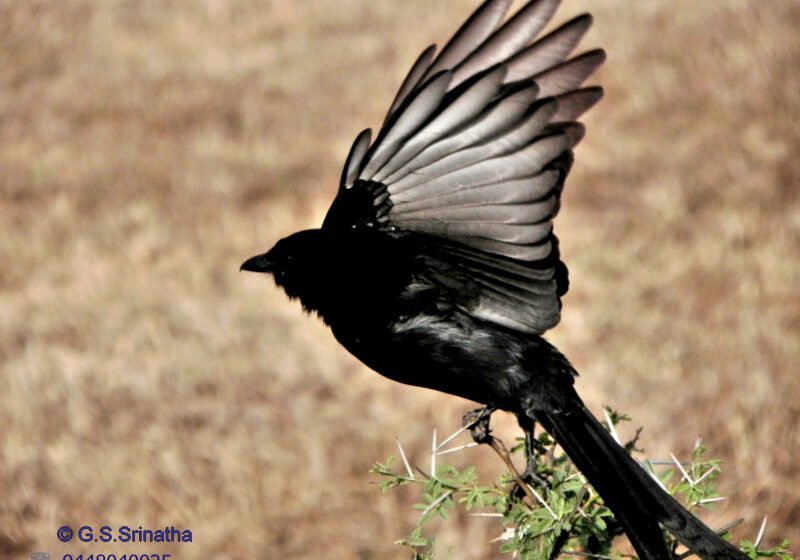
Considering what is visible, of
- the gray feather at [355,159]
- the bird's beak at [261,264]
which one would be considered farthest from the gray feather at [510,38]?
the bird's beak at [261,264]

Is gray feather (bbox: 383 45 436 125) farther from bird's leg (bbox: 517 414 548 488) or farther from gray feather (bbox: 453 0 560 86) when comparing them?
bird's leg (bbox: 517 414 548 488)

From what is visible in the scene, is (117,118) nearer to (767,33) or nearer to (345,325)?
(767,33)

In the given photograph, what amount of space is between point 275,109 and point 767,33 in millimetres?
4647

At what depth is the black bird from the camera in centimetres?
331

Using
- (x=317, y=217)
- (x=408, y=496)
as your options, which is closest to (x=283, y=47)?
(x=317, y=217)

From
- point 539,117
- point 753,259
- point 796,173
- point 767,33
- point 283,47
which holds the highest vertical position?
point 283,47

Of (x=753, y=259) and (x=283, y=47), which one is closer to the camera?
(x=753, y=259)

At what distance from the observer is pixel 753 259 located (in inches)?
333

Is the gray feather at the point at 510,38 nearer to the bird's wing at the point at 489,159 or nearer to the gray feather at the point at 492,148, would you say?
the bird's wing at the point at 489,159

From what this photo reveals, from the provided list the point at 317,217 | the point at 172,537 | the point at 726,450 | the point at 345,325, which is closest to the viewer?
the point at 345,325

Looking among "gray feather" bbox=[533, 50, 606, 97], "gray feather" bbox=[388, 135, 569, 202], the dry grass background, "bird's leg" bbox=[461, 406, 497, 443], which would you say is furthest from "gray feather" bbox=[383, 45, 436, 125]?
the dry grass background

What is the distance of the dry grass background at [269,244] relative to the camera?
613 centimetres

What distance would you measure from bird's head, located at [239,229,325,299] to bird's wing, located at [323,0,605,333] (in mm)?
85

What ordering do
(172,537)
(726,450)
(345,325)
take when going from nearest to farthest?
(345,325) → (172,537) → (726,450)
